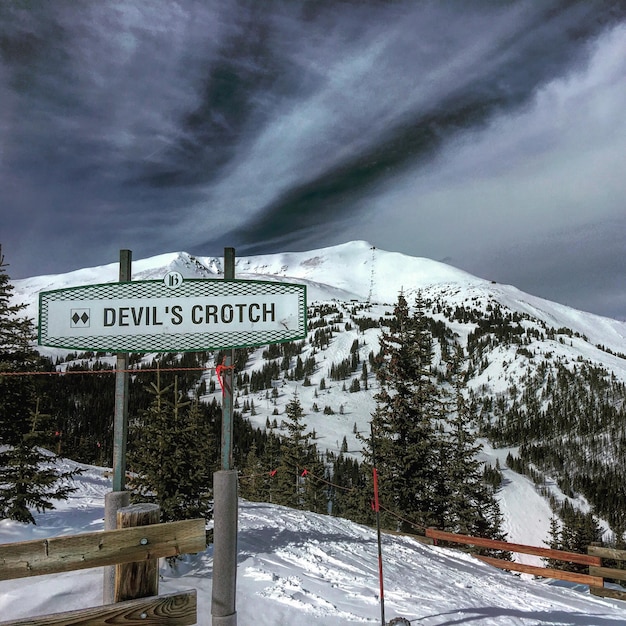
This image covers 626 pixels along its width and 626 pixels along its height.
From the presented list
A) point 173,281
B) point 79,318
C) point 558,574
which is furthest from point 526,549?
point 79,318

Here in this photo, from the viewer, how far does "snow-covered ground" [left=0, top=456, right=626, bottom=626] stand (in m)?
5.73

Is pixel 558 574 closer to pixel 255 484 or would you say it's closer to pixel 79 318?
pixel 79 318

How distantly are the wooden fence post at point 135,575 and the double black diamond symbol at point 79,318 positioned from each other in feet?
5.55

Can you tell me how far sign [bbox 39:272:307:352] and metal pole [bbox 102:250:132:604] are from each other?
0.74ft

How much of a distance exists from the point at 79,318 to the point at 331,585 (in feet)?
20.5

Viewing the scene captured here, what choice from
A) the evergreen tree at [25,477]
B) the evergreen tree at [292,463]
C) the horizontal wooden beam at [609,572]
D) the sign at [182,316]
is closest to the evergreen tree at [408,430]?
the horizontal wooden beam at [609,572]

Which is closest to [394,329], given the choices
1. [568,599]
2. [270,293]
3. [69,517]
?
[568,599]

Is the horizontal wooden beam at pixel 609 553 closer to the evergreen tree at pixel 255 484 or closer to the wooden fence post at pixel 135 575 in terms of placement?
the wooden fence post at pixel 135 575

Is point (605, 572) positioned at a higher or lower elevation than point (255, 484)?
higher

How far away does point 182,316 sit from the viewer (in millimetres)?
3760

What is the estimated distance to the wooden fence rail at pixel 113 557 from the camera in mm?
2645

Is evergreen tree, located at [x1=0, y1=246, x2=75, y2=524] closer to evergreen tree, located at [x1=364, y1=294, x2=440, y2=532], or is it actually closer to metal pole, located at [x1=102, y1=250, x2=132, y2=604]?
metal pole, located at [x1=102, y1=250, x2=132, y2=604]

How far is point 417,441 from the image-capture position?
19.0 meters

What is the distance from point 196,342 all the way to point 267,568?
19.0 ft
